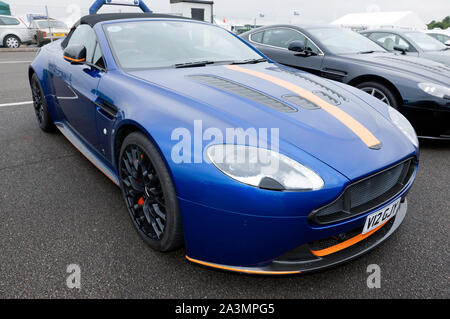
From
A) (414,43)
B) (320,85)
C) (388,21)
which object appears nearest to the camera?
(320,85)

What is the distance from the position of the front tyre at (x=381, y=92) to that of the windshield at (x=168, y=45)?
5.24 ft

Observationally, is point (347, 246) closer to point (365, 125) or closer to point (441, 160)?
point (365, 125)

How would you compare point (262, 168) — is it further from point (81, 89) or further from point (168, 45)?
point (81, 89)

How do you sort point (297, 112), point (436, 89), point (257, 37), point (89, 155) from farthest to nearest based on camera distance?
point (257, 37)
point (436, 89)
point (89, 155)
point (297, 112)

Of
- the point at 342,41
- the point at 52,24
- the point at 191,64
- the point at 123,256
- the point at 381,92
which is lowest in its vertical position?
the point at 123,256

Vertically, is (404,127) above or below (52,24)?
below

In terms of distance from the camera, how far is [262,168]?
4.43 feet

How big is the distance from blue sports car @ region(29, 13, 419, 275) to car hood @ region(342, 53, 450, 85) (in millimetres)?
1661

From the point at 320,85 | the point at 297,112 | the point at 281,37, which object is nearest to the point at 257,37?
the point at 281,37

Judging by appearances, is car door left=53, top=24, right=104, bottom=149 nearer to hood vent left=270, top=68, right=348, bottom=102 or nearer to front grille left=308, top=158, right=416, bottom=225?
hood vent left=270, top=68, right=348, bottom=102

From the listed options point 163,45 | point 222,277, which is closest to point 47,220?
point 222,277

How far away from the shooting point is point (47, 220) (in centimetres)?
213

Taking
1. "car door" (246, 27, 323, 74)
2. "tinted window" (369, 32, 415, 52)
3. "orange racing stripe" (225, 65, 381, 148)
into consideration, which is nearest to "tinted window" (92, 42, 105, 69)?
"orange racing stripe" (225, 65, 381, 148)

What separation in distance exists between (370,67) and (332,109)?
224 centimetres
